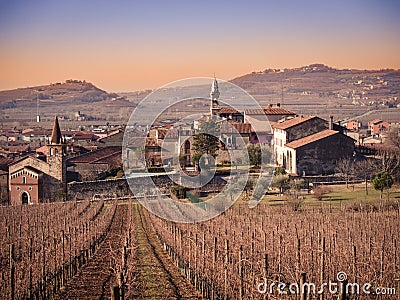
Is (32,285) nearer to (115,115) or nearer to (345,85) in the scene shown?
(115,115)

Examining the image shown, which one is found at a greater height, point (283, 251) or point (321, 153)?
point (321, 153)

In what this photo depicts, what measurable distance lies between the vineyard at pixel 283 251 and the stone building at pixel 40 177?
42.6 ft

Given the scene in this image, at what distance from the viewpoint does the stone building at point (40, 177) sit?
116 feet

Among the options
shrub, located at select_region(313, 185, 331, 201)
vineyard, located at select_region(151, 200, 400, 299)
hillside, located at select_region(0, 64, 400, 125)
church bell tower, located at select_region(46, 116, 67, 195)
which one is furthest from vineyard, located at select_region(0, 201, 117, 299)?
hillside, located at select_region(0, 64, 400, 125)

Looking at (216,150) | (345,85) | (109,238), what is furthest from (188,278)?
(345,85)

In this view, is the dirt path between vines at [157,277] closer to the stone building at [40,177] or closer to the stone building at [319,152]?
the stone building at [40,177]

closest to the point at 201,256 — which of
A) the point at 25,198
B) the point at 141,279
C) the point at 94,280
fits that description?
the point at 141,279

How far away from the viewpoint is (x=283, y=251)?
16.0m

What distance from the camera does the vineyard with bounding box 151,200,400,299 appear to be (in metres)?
13.0

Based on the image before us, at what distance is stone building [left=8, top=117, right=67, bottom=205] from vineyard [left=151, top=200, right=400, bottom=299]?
13.0m

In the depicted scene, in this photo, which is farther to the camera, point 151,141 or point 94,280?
point 151,141

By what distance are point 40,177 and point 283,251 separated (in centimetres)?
2306

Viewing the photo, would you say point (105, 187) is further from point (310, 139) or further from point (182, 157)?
point (310, 139)

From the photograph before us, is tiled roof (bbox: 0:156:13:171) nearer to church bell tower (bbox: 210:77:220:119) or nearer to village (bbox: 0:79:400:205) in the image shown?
village (bbox: 0:79:400:205)
